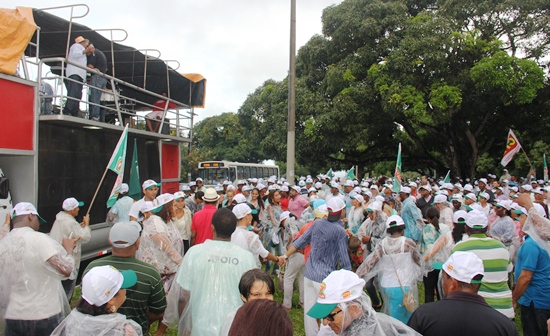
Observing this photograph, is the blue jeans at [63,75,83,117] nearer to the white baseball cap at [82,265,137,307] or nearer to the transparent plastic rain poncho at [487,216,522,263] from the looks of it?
the white baseball cap at [82,265,137,307]

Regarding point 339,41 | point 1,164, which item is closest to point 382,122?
point 339,41

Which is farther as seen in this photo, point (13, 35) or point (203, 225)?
point (13, 35)

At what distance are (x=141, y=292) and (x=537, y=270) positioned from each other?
3.81 metres

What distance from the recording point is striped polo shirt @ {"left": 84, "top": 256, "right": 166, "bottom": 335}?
3334 mm

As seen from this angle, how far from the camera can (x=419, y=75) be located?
19250mm

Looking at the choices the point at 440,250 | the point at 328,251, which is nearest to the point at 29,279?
the point at 328,251

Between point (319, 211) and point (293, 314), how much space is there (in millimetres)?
2123

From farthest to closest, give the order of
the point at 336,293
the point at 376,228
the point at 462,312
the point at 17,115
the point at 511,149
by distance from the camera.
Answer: the point at 511,149 → the point at 376,228 → the point at 17,115 → the point at 462,312 → the point at 336,293

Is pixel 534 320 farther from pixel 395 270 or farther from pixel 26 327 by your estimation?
pixel 26 327

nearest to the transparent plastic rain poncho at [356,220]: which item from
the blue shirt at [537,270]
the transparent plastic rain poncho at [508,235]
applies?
the transparent plastic rain poncho at [508,235]

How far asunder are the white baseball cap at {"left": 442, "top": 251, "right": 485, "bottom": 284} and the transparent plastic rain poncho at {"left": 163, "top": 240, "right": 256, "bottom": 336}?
150cm

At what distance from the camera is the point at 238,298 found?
3475mm

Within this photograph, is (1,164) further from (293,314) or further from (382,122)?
(382,122)

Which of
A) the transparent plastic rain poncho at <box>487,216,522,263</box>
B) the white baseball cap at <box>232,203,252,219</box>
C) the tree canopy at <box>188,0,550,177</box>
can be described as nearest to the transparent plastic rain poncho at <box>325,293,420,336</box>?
the white baseball cap at <box>232,203,252,219</box>
